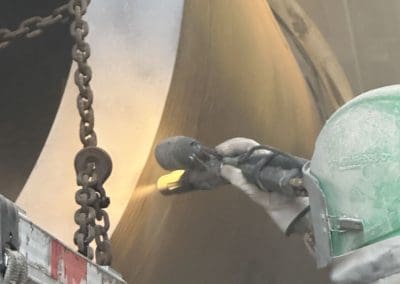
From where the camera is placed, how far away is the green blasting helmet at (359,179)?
33.1 inches

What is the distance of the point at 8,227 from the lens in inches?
24.3

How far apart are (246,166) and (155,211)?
0.39 m

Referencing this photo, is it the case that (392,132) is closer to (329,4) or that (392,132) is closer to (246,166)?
(246,166)

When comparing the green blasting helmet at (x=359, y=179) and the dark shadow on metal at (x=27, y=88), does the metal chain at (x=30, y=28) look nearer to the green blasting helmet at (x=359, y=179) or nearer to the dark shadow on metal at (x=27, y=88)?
the dark shadow on metal at (x=27, y=88)

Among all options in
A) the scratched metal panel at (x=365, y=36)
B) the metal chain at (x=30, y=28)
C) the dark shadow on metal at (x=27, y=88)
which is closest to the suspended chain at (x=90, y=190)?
the metal chain at (x=30, y=28)

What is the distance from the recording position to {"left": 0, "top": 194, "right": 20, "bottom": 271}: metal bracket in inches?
23.8

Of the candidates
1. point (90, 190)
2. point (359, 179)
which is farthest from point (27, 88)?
point (359, 179)

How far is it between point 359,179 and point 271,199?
0.15 metres

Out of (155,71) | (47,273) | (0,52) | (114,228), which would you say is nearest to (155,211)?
(114,228)

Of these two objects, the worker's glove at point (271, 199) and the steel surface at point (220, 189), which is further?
the steel surface at point (220, 189)

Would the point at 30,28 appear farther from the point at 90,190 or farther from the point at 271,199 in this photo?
the point at 271,199

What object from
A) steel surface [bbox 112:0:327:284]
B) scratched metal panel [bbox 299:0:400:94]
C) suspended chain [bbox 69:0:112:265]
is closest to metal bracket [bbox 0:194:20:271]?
suspended chain [bbox 69:0:112:265]

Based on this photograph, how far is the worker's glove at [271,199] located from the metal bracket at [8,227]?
15.5 inches

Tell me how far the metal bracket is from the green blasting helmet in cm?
35
